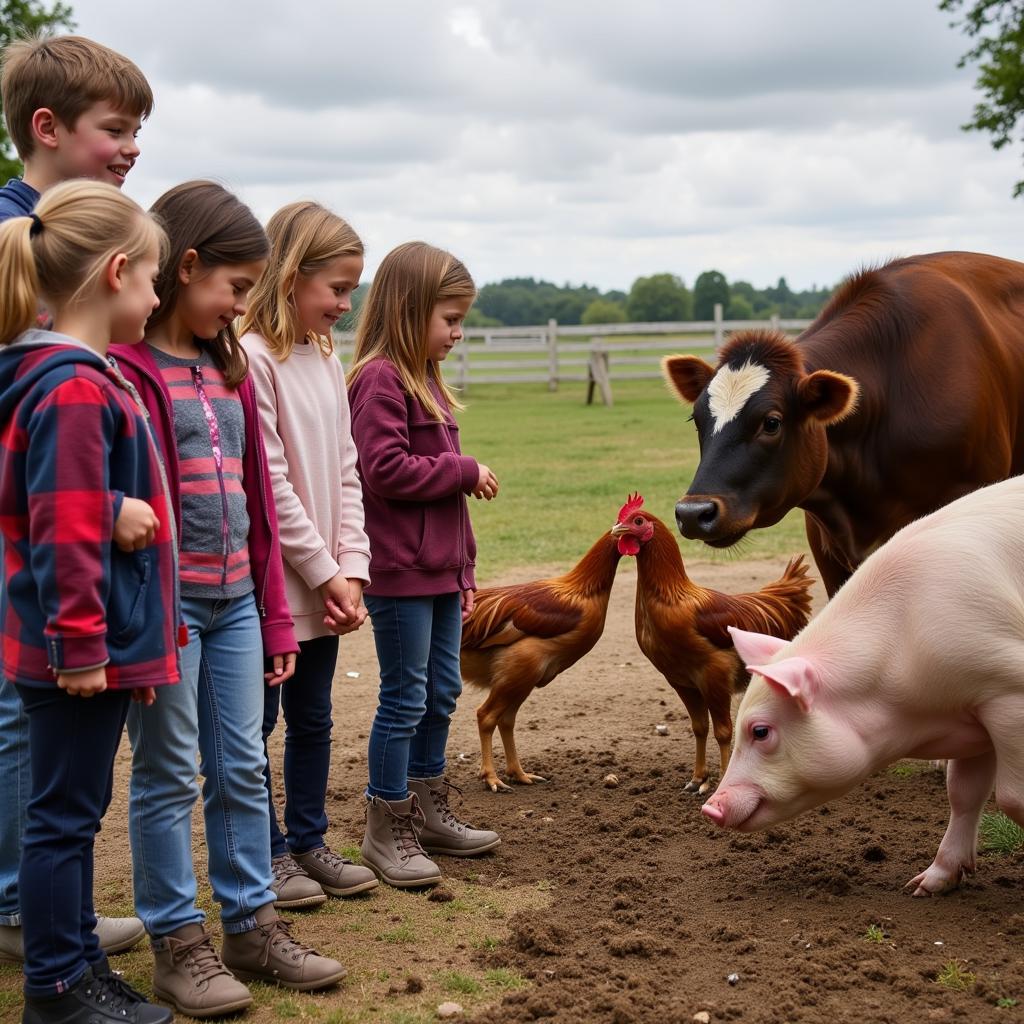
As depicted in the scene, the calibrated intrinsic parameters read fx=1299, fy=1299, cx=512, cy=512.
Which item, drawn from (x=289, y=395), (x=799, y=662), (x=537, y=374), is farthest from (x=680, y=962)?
(x=537, y=374)

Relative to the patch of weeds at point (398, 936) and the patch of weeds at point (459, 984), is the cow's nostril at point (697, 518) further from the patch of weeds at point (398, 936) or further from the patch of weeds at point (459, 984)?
the patch of weeds at point (459, 984)

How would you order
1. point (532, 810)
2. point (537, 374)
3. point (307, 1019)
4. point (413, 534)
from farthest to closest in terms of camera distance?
point (537, 374)
point (532, 810)
point (413, 534)
point (307, 1019)

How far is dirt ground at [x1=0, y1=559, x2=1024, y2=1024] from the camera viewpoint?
356cm

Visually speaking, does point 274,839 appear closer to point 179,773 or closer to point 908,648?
point 179,773

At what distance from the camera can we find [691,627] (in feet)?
18.2

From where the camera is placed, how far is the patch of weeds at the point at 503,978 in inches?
146

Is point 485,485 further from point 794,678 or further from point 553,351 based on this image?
point 553,351

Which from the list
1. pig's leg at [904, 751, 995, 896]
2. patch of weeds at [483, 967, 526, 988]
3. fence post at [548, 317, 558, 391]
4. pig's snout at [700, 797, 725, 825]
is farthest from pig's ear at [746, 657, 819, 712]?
fence post at [548, 317, 558, 391]

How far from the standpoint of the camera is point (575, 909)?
4340 millimetres

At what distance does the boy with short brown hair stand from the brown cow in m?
2.56

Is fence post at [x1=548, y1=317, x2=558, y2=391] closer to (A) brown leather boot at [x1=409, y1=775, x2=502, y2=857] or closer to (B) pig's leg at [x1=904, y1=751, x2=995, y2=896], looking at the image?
(A) brown leather boot at [x1=409, y1=775, x2=502, y2=857]

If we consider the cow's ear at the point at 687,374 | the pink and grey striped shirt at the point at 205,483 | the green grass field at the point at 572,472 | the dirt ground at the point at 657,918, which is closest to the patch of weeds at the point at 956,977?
the dirt ground at the point at 657,918

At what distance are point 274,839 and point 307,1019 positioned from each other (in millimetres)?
1001

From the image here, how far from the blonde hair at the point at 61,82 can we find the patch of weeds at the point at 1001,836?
3.90 metres
